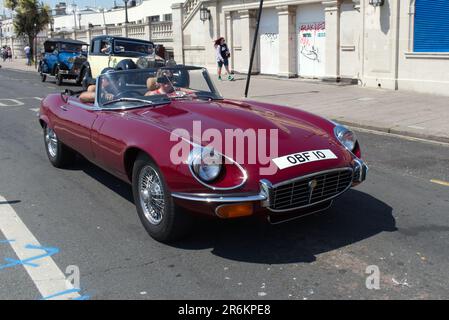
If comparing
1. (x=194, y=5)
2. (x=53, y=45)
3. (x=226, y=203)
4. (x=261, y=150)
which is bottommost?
(x=226, y=203)

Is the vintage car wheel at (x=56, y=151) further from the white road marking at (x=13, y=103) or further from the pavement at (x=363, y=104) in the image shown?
the white road marking at (x=13, y=103)

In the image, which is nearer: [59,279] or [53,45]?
[59,279]

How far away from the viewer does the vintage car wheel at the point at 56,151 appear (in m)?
→ 6.70

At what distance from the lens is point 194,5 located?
998 inches

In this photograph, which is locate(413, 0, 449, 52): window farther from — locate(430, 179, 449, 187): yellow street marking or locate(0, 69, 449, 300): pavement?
locate(430, 179, 449, 187): yellow street marking

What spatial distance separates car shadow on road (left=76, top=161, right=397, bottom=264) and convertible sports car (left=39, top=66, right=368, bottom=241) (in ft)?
0.95

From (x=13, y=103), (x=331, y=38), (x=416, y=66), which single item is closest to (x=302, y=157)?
(x=416, y=66)

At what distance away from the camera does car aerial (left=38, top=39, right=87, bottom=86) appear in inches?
807

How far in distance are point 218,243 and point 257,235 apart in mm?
366

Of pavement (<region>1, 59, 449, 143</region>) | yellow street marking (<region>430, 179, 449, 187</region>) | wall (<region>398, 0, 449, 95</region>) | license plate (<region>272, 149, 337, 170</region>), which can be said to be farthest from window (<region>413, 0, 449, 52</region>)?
license plate (<region>272, 149, 337, 170</region>)

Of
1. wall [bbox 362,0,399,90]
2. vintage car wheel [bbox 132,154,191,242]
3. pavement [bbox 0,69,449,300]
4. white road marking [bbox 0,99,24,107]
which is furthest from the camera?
wall [bbox 362,0,399,90]

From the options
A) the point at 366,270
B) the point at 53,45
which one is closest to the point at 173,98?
the point at 366,270

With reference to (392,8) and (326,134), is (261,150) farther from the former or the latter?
(392,8)
